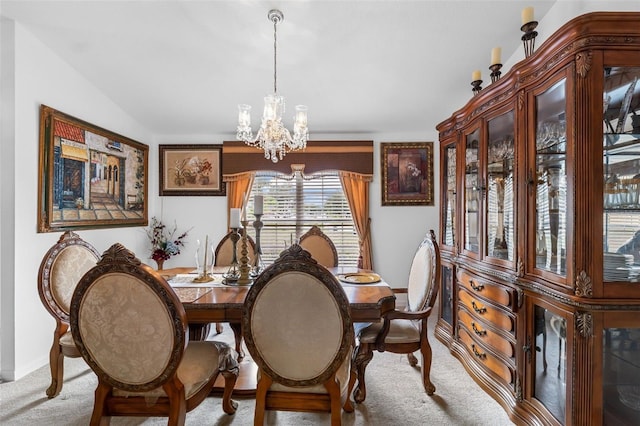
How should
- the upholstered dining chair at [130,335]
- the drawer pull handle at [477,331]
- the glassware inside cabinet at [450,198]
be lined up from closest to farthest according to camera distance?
the upholstered dining chair at [130,335], the drawer pull handle at [477,331], the glassware inside cabinet at [450,198]

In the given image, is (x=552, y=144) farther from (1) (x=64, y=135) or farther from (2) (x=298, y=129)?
(1) (x=64, y=135)

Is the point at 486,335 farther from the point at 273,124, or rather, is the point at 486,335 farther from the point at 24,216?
the point at 24,216

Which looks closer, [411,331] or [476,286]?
[411,331]

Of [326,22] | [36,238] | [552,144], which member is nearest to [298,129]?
[326,22]

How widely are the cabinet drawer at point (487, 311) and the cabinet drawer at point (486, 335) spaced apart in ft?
0.21

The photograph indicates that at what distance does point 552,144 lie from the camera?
5.50 ft

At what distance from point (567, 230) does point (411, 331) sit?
1.12 m

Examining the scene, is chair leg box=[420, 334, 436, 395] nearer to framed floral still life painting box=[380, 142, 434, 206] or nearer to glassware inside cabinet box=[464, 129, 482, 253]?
glassware inside cabinet box=[464, 129, 482, 253]

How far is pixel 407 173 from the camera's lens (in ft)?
14.0

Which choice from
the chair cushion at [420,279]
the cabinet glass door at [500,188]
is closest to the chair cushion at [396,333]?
the chair cushion at [420,279]

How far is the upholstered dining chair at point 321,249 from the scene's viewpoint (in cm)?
313

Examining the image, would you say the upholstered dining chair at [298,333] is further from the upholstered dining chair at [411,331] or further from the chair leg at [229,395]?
the upholstered dining chair at [411,331]

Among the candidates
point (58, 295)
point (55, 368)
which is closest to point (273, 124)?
point (58, 295)

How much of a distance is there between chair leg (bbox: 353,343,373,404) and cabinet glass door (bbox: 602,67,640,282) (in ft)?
4.12
